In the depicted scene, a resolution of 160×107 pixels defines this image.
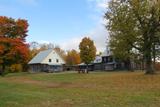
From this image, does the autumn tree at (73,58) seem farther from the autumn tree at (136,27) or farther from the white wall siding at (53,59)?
the autumn tree at (136,27)

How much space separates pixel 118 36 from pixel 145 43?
3.96 metres

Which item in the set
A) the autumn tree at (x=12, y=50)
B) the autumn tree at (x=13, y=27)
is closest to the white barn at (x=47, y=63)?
the autumn tree at (x=13, y=27)

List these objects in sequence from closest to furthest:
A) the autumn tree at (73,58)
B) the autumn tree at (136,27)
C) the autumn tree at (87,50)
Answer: the autumn tree at (136,27) < the autumn tree at (87,50) < the autumn tree at (73,58)

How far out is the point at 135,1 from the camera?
5222 centimetres

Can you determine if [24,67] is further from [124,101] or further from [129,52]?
[124,101]

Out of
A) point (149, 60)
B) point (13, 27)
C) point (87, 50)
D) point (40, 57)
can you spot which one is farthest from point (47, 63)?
point (149, 60)

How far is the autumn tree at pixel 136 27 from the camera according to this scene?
51.6 m

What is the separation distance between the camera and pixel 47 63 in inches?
4525

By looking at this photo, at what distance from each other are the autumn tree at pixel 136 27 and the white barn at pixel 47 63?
199ft

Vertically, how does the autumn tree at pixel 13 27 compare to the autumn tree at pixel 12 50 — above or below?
above

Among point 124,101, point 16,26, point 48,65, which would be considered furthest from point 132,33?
point 48,65

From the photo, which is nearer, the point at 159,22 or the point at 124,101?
the point at 124,101

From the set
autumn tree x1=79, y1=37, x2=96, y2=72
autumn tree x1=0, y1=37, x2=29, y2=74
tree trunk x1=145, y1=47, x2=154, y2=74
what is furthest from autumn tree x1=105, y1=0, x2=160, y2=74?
autumn tree x1=79, y1=37, x2=96, y2=72

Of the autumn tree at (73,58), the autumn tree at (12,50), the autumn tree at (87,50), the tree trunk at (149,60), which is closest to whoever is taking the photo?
the tree trunk at (149,60)
